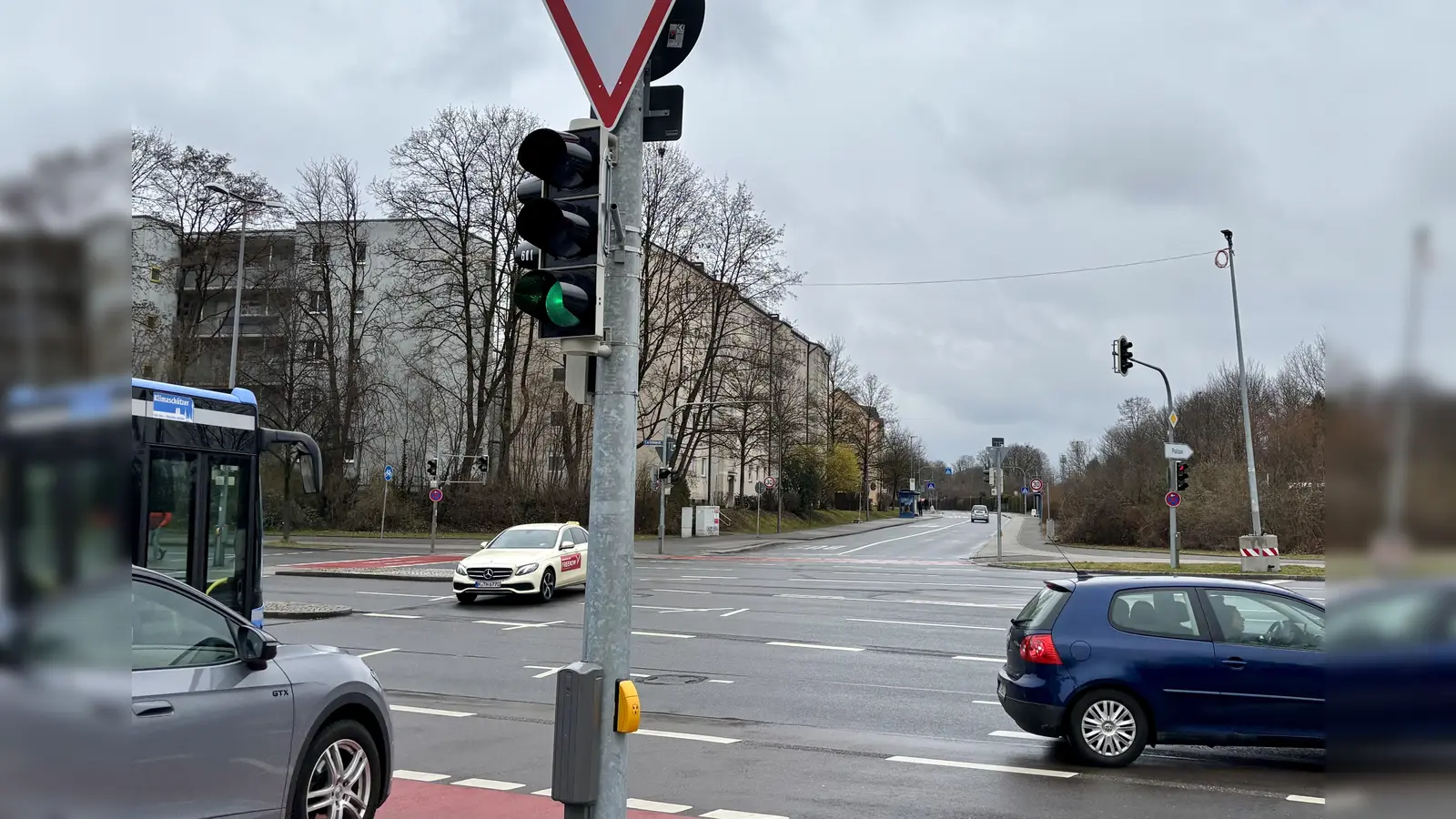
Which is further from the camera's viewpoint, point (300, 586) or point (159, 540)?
point (300, 586)

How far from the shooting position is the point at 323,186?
48.9 metres

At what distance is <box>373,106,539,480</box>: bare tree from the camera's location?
4666 centimetres

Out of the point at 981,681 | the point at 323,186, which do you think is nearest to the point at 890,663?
the point at 981,681

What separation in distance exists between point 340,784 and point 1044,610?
228 inches

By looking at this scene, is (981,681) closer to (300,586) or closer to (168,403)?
(168,403)

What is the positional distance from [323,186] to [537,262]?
48287mm

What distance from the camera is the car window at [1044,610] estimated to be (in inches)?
346

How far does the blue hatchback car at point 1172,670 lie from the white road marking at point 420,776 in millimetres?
4605

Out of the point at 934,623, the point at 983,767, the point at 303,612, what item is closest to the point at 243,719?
the point at 983,767

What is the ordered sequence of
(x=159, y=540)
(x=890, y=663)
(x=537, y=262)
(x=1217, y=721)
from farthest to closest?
(x=890, y=663), (x=159, y=540), (x=1217, y=721), (x=537, y=262)

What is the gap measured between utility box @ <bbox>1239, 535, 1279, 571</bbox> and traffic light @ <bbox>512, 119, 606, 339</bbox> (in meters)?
29.1

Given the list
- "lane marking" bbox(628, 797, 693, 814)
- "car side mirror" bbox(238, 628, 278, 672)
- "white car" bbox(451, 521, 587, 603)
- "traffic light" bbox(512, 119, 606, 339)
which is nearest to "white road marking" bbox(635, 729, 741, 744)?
"lane marking" bbox(628, 797, 693, 814)

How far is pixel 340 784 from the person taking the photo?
587 cm

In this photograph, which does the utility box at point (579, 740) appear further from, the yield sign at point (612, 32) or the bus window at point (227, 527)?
the bus window at point (227, 527)
